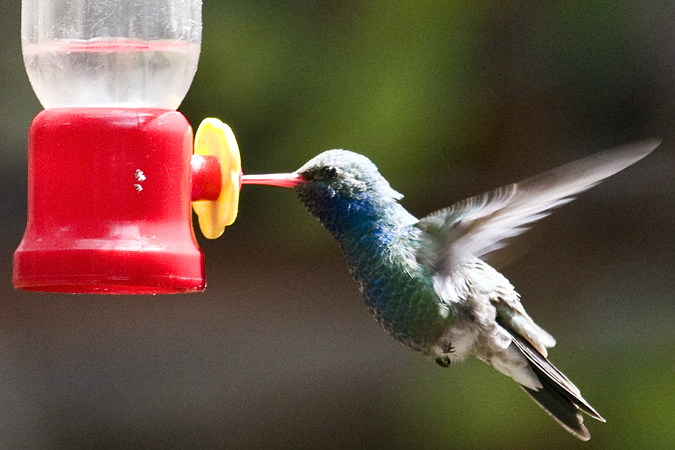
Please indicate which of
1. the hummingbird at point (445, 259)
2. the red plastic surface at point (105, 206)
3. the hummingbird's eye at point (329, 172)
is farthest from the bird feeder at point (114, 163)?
the hummingbird's eye at point (329, 172)

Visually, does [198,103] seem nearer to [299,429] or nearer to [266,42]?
[266,42]

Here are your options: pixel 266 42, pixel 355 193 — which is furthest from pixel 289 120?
pixel 355 193

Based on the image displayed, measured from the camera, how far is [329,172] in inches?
97.9

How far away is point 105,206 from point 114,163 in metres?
0.10

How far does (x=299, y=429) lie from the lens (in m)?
4.45

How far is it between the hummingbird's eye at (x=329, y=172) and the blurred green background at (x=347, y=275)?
1848 mm

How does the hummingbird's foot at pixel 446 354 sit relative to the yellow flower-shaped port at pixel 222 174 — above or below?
below

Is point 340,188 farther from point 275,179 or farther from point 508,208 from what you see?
point 508,208

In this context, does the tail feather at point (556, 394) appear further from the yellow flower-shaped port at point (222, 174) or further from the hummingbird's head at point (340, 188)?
the yellow flower-shaped port at point (222, 174)

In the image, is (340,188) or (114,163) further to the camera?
(340,188)

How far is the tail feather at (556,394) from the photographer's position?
112 inches

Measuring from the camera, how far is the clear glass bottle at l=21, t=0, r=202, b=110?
2.39 metres

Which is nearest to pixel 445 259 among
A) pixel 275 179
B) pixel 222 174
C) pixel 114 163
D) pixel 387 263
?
Result: pixel 387 263

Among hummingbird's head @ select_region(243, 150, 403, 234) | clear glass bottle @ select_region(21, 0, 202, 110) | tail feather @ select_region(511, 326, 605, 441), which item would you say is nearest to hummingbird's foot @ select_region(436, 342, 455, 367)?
tail feather @ select_region(511, 326, 605, 441)
